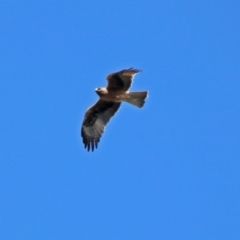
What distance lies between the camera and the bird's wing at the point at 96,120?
16547mm

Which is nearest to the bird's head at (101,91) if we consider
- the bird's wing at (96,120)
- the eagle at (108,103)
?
the eagle at (108,103)

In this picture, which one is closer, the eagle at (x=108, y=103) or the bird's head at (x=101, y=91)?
the eagle at (x=108, y=103)

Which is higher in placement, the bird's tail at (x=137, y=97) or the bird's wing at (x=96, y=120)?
the bird's wing at (x=96, y=120)

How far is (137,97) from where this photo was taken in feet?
51.4

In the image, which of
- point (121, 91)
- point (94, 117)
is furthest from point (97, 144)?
point (121, 91)

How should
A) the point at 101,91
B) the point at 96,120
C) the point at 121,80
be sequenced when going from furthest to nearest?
the point at 96,120 → the point at 101,91 → the point at 121,80

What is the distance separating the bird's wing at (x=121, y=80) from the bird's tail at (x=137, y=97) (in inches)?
6.2

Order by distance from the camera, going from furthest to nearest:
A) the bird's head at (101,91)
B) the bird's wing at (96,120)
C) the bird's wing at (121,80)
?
the bird's wing at (96,120) → the bird's head at (101,91) → the bird's wing at (121,80)

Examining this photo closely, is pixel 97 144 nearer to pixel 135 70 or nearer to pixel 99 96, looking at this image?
pixel 99 96

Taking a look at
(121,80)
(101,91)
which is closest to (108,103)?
(101,91)

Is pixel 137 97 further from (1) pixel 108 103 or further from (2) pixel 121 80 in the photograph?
(1) pixel 108 103

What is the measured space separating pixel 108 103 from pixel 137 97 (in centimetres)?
98

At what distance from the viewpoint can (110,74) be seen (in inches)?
616

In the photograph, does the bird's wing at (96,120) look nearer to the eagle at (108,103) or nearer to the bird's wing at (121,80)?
the eagle at (108,103)
